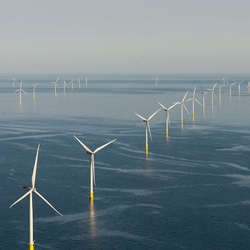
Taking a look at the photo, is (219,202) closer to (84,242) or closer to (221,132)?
(84,242)

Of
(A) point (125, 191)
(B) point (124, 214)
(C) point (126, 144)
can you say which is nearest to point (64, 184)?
(A) point (125, 191)

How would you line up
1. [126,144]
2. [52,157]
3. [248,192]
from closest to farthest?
[248,192] → [52,157] → [126,144]

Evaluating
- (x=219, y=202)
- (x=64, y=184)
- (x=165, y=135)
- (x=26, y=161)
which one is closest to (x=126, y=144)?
(x=165, y=135)

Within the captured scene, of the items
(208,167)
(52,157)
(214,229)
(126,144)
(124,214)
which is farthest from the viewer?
(126,144)

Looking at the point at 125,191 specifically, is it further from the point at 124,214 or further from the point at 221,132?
the point at 221,132

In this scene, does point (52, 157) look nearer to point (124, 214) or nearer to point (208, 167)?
point (208, 167)

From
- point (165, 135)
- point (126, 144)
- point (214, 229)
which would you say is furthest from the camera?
point (165, 135)

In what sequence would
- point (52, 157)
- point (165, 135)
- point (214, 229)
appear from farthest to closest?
point (165, 135) < point (52, 157) < point (214, 229)

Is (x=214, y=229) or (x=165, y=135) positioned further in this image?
(x=165, y=135)

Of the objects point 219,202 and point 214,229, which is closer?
point 214,229
